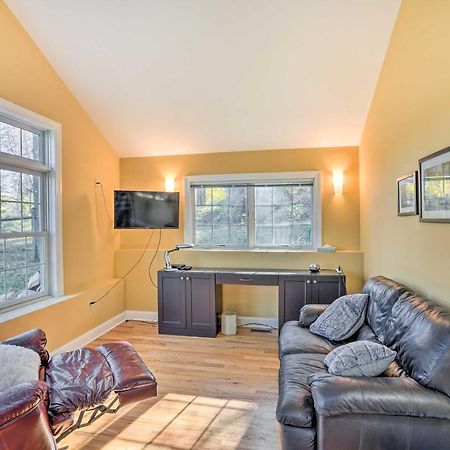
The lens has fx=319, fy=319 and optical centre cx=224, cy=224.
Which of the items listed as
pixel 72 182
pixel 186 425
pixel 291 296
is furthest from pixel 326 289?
pixel 72 182

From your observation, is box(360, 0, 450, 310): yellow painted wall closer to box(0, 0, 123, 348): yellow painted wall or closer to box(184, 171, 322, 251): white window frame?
box(184, 171, 322, 251): white window frame

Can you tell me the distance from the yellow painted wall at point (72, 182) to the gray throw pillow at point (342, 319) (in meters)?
2.51

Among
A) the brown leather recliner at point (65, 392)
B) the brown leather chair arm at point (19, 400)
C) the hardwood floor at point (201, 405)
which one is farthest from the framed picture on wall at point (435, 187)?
the brown leather chair arm at point (19, 400)

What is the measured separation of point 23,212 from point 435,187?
346cm

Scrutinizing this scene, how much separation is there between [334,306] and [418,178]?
120 cm

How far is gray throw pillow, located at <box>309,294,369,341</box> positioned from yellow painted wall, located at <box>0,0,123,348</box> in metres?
2.51

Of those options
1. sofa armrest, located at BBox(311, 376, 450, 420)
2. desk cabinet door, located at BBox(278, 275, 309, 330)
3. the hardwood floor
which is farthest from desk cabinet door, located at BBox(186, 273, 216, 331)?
sofa armrest, located at BBox(311, 376, 450, 420)

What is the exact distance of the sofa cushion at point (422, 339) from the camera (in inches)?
58.8

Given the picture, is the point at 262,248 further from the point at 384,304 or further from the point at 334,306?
the point at 384,304

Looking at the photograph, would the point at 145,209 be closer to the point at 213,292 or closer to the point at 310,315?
the point at 213,292

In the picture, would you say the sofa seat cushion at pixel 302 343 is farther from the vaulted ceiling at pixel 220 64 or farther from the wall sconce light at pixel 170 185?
the wall sconce light at pixel 170 185

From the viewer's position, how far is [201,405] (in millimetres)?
2416

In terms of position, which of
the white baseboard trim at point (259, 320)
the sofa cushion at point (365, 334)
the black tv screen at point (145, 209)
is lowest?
the white baseboard trim at point (259, 320)

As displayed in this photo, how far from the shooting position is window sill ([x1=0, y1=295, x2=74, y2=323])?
2.72 metres
